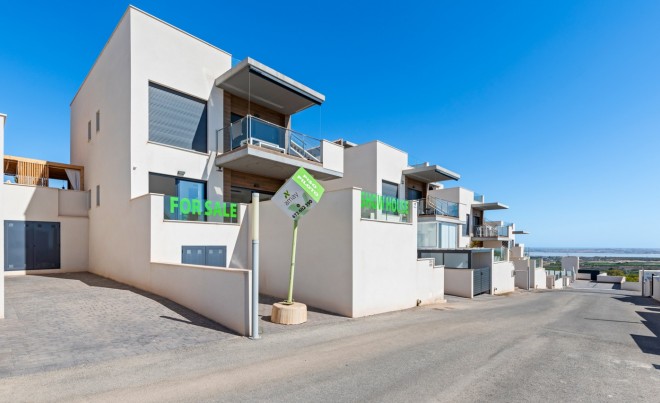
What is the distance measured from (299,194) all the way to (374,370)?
5.05m

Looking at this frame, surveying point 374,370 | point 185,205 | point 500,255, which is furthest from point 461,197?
point 374,370

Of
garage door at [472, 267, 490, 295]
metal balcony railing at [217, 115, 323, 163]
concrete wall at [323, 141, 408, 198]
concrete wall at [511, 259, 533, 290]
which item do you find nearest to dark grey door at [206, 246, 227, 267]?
metal balcony railing at [217, 115, 323, 163]

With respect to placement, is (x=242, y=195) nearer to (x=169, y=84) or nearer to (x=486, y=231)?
(x=169, y=84)

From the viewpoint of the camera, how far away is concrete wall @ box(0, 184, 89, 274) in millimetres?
13820

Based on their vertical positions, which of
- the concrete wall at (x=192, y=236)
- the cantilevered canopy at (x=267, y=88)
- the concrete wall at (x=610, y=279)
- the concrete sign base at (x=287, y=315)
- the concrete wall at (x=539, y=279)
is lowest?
the concrete wall at (x=610, y=279)

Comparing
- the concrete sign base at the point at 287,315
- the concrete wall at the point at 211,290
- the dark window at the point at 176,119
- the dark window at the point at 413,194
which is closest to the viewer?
the concrete wall at the point at 211,290

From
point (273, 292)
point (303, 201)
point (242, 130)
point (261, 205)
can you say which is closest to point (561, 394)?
point (303, 201)

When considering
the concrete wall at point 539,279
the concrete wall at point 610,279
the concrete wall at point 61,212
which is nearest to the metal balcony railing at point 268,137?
the concrete wall at point 61,212

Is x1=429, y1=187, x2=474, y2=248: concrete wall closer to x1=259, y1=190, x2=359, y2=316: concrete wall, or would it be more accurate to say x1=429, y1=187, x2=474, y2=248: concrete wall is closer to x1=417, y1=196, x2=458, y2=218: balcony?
x1=417, y1=196, x2=458, y2=218: balcony

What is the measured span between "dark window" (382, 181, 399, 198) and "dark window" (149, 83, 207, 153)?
11519mm

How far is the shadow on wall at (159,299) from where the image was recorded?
26.4ft

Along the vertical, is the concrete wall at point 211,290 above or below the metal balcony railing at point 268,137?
below

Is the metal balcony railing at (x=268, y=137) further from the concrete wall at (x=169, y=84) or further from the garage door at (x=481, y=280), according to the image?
the garage door at (x=481, y=280)

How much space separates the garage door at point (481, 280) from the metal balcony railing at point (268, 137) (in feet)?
41.0
